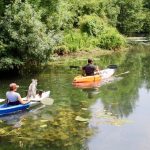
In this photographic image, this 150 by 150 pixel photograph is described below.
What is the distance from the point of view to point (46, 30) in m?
28.8

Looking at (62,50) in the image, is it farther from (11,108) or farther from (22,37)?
(11,108)

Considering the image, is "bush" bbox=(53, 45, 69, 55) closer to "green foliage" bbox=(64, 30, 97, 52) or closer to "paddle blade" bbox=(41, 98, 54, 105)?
"green foliage" bbox=(64, 30, 97, 52)

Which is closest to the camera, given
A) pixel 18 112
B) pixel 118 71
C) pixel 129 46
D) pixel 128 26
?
pixel 18 112

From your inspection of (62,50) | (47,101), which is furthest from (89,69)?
(62,50)

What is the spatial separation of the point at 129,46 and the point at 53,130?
34.4 meters

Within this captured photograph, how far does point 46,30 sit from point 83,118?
532 inches

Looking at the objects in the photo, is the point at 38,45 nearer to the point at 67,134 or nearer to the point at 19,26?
the point at 19,26

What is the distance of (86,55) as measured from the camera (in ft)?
126

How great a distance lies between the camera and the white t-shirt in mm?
17234

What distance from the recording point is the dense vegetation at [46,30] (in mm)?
24891

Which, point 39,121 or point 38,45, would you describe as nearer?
point 39,121

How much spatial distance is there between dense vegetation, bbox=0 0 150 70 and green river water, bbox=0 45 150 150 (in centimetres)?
153

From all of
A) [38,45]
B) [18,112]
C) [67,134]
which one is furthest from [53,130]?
[38,45]

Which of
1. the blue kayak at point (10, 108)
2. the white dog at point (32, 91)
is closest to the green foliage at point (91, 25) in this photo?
the white dog at point (32, 91)
